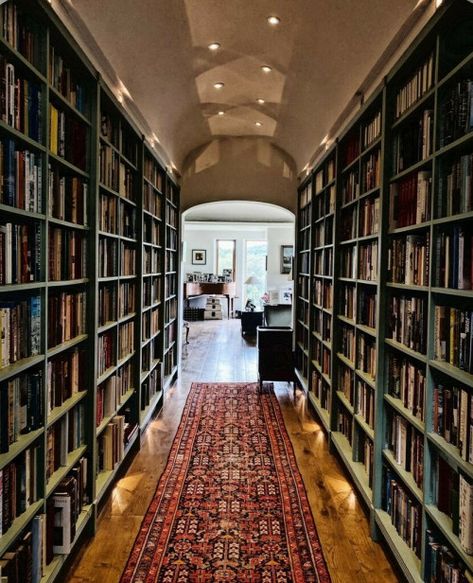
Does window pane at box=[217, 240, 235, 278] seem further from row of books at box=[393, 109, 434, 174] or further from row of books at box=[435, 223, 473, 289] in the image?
row of books at box=[435, 223, 473, 289]

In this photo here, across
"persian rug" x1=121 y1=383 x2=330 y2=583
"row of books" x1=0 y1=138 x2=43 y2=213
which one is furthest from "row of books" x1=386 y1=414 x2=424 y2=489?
"row of books" x1=0 y1=138 x2=43 y2=213

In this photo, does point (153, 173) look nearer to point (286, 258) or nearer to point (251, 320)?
point (251, 320)

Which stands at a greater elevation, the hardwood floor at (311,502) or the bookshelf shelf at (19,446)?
the bookshelf shelf at (19,446)

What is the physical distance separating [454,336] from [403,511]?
101cm

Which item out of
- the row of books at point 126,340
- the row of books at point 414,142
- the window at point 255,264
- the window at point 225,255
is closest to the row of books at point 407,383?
the row of books at point 414,142

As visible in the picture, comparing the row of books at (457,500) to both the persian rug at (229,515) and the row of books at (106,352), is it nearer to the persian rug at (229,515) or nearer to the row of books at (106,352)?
the persian rug at (229,515)

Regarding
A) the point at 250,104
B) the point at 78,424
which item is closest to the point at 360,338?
the point at 78,424

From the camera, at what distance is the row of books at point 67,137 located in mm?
2021

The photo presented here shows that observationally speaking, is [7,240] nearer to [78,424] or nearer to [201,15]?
[78,424]

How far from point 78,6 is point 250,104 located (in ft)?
9.36

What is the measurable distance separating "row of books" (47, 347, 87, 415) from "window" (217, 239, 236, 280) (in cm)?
1175

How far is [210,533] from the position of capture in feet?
8.21

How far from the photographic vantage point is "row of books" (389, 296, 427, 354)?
205 centimetres

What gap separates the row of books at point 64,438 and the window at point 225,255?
11789mm
